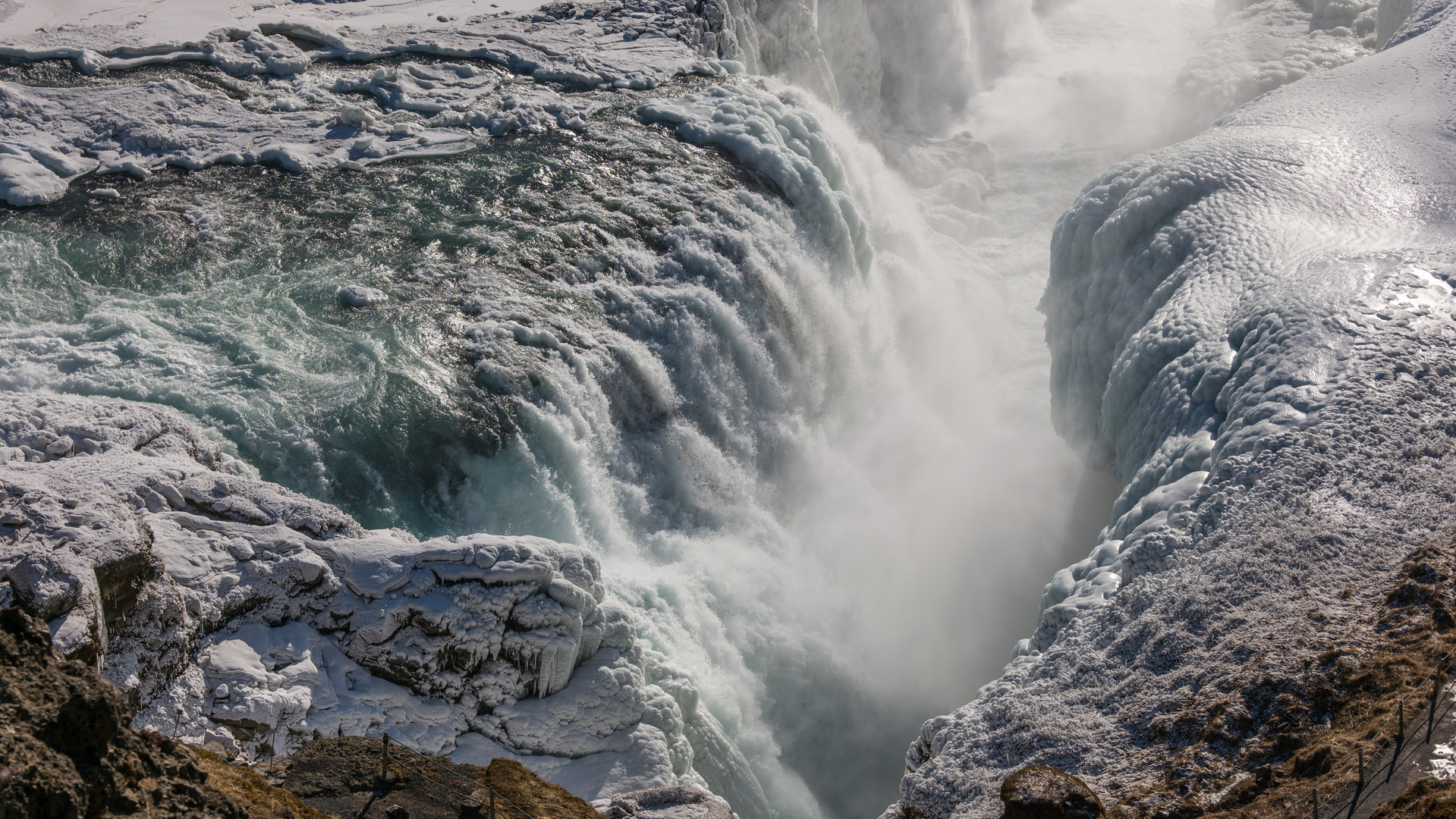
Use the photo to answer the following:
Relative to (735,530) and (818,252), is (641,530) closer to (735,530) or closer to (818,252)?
(735,530)

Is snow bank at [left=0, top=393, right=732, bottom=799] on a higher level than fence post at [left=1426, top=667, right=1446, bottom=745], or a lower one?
lower

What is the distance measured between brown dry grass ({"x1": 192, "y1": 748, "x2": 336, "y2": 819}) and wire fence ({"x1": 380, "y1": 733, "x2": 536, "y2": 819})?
0.53m

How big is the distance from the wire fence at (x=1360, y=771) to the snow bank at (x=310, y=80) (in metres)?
10.2

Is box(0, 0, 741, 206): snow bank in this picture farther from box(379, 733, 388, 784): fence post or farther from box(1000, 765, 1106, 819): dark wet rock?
box(1000, 765, 1106, 819): dark wet rock

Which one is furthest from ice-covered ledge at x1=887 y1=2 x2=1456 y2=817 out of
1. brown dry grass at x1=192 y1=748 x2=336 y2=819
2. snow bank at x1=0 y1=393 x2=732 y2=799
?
brown dry grass at x1=192 y1=748 x2=336 y2=819

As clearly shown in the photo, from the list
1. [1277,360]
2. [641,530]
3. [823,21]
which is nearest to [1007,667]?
[1277,360]

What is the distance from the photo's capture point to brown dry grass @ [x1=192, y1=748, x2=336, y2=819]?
394 cm

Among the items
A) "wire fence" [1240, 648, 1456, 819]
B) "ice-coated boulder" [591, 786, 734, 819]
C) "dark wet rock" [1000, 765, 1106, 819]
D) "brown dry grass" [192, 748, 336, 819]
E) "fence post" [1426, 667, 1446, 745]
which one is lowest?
"ice-coated boulder" [591, 786, 734, 819]

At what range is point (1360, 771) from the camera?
425 cm

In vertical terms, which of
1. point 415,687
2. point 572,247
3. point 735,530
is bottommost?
point 735,530

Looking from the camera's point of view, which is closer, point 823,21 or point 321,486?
point 321,486

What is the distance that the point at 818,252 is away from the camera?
481 inches

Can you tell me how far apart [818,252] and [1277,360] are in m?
6.12

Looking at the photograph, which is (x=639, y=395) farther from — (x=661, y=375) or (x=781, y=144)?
(x=781, y=144)
